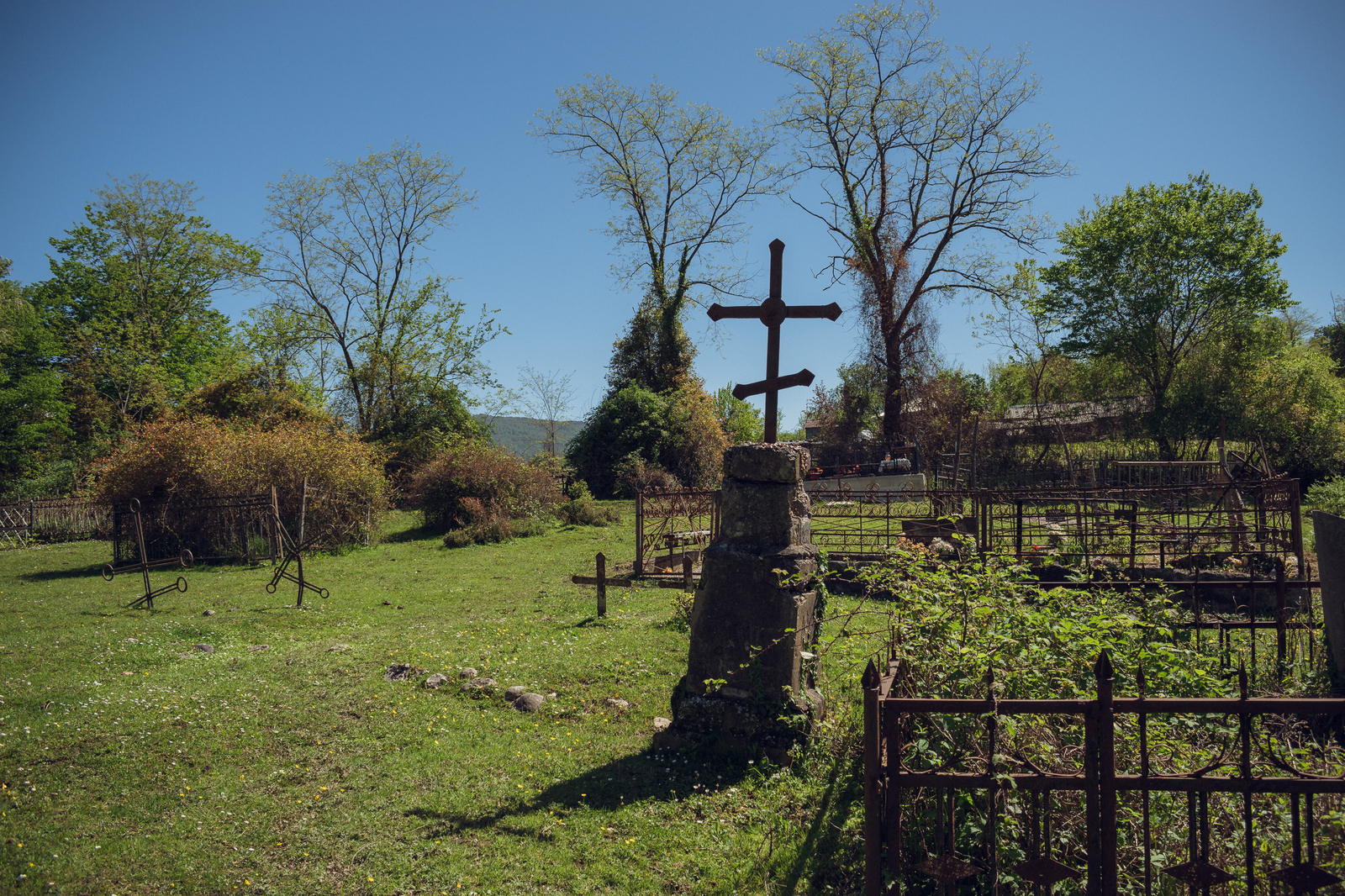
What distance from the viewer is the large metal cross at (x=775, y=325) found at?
219 inches

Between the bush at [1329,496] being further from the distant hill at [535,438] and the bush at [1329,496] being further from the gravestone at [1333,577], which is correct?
the distant hill at [535,438]

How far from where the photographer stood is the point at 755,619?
5188 mm

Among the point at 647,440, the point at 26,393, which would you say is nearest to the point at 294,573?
the point at 647,440

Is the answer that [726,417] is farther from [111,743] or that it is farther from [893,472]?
[111,743]

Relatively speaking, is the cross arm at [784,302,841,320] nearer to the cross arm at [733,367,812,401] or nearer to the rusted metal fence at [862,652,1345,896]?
the cross arm at [733,367,812,401]

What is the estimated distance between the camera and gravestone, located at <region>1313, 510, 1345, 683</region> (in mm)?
4789

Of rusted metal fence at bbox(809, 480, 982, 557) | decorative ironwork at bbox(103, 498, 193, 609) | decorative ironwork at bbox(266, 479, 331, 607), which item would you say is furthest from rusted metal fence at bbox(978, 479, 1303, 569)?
decorative ironwork at bbox(103, 498, 193, 609)

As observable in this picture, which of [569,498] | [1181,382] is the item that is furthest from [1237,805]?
[1181,382]

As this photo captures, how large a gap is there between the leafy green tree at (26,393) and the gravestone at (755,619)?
35172 millimetres

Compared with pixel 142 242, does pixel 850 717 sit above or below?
below

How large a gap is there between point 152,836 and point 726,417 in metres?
31.9

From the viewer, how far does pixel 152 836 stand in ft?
14.5

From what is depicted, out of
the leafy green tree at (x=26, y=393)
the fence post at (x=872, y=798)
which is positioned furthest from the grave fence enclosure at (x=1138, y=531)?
the leafy green tree at (x=26, y=393)

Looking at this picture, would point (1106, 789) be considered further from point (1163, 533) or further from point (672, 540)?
point (672, 540)
